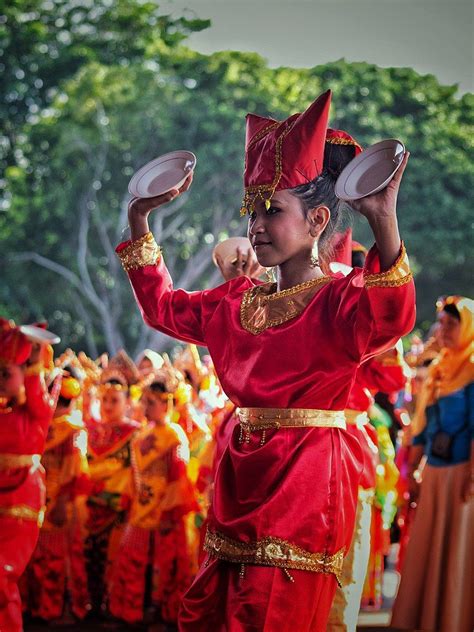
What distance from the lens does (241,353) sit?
2.54 m

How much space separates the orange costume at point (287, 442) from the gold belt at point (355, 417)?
128cm

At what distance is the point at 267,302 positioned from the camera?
257 centimetres

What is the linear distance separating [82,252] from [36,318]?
63.0 inches

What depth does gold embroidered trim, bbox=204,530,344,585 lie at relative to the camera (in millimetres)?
2324

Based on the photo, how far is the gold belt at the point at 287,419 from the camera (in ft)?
7.99

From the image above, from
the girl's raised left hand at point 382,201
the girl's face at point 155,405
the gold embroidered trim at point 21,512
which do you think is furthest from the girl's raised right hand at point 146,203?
the girl's face at point 155,405

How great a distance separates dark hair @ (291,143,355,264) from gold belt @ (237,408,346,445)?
50 centimetres

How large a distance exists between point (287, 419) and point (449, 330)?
9.92ft

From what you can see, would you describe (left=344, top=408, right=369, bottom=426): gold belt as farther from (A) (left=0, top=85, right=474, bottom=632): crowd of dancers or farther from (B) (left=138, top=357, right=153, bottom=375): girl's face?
(B) (left=138, top=357, right=153, bottom=375): girl's face

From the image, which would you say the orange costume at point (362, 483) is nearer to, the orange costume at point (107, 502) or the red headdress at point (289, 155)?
the red headdress at point (289, 155)

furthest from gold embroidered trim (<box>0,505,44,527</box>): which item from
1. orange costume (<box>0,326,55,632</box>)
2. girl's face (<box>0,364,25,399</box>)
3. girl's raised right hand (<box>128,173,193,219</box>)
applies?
girl's raised right hand (<box>128,173,193,219</box>)

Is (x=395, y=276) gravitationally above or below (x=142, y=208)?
below

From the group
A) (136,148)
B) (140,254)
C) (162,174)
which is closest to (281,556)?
(140,254)

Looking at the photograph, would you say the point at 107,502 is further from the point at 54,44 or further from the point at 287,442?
the point at 54,44
